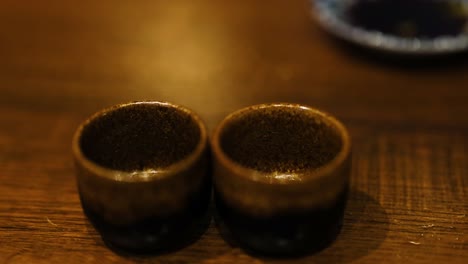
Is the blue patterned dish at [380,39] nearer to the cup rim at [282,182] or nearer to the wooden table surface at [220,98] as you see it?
the wooden table surface at [220,98]

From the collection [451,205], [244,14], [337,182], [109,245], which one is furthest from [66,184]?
A: [244,14]

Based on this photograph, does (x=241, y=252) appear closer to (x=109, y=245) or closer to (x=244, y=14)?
(x=109, y=245)

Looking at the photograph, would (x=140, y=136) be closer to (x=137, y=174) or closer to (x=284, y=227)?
(x=137, y=174)

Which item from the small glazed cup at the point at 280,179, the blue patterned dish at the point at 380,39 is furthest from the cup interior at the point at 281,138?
the blue patterned dish at the point at 380,39

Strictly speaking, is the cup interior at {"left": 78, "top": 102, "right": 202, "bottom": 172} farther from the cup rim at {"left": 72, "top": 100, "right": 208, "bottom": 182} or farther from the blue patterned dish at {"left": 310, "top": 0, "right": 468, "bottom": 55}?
the blue patterned dish at {"left": 310, "top": 0, "right": 468, "bottom": 55}

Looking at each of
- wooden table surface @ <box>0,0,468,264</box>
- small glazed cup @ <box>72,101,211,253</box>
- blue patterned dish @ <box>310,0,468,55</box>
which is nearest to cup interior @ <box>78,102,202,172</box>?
small glazed cup @ <box>72,101,211,253</box>

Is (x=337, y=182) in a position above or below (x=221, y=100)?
above
